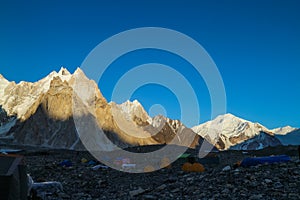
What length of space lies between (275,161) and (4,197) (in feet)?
45.3

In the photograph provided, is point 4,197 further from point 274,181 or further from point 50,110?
point 50,110

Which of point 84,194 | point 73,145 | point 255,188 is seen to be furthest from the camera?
point 73,145

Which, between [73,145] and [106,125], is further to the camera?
[106,125]

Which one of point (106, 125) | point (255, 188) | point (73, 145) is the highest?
point (106, 125)

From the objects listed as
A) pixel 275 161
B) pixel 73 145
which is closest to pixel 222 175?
pixel 275 161

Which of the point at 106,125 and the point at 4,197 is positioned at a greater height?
the point at 106,125

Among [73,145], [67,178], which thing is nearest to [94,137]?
[73,145]

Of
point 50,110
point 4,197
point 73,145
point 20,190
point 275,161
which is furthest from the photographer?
point 50,110

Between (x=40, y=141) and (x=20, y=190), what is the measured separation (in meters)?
143

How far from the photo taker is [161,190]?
42.9ft

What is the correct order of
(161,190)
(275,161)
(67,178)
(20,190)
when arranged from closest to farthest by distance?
(20,190) → (161,190) → (275,161) → (67,178)

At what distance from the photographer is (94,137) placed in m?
146

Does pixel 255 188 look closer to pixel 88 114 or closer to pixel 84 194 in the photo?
pixel 84 194

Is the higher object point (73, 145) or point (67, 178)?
point (73, 145)
